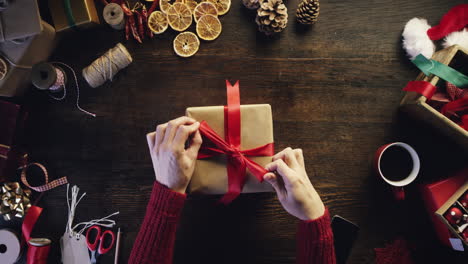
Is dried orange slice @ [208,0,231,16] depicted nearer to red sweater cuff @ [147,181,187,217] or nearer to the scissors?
red sweater cuff @ [147,181,187,217]

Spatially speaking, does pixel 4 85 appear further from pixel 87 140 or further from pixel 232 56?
pixel 232 56

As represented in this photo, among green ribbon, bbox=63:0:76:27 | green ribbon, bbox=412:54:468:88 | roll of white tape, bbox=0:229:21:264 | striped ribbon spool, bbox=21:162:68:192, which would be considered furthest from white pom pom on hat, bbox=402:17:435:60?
roll of white tape, bbox=0:229:21:264

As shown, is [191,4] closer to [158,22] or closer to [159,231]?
[158,22]

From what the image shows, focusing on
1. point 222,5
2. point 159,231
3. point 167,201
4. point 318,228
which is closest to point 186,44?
point 222,5

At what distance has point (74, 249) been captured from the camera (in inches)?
51.6

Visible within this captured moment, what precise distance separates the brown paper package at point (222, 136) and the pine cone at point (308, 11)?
1.73 feet

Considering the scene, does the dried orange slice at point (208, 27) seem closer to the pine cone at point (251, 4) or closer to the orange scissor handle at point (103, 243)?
the pine cone at point (251, 4)

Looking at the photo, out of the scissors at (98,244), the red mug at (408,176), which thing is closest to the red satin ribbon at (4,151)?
the scissors at (98,244)

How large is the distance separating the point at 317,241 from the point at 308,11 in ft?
3.39

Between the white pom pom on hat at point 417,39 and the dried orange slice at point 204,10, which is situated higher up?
the dried orange slice at point 204,10

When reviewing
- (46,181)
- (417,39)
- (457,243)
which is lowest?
(457,243)

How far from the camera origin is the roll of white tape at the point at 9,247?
1.26 meters

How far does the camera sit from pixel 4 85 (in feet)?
3.97

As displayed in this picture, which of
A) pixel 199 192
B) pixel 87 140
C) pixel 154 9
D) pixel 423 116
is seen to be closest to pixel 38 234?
pixel 87 140
